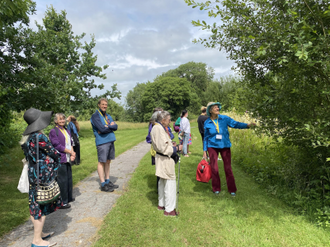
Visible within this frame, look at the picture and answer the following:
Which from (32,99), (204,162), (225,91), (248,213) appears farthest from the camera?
(225,91)

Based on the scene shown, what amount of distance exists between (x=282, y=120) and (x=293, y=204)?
1929 mm

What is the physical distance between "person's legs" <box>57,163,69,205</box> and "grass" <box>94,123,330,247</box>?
3.40 feet

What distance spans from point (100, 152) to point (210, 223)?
306cm

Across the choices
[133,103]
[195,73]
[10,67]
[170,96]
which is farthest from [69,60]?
[133,103]

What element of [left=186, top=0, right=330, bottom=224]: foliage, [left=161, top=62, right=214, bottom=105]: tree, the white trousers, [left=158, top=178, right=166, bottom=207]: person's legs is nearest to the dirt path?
[left=158, top=178, right=166, bottom=207]: person's legs

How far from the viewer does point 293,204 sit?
4641 mm

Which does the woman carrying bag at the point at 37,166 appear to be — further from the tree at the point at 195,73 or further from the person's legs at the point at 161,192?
the tree at the point at 195,73

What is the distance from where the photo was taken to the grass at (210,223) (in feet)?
11.3

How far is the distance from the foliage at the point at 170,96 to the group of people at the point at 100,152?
159 feet

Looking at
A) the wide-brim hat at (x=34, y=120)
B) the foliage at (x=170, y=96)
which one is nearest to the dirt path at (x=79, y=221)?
the wide-brim hat at (x=34, y=120)

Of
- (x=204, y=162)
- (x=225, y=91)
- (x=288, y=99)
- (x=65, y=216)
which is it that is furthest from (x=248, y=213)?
(x=225, y=91)

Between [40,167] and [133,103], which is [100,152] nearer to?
[40,167]

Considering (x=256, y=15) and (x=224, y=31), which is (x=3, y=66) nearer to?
(x=224, y=31)

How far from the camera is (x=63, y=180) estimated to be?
181 inches
